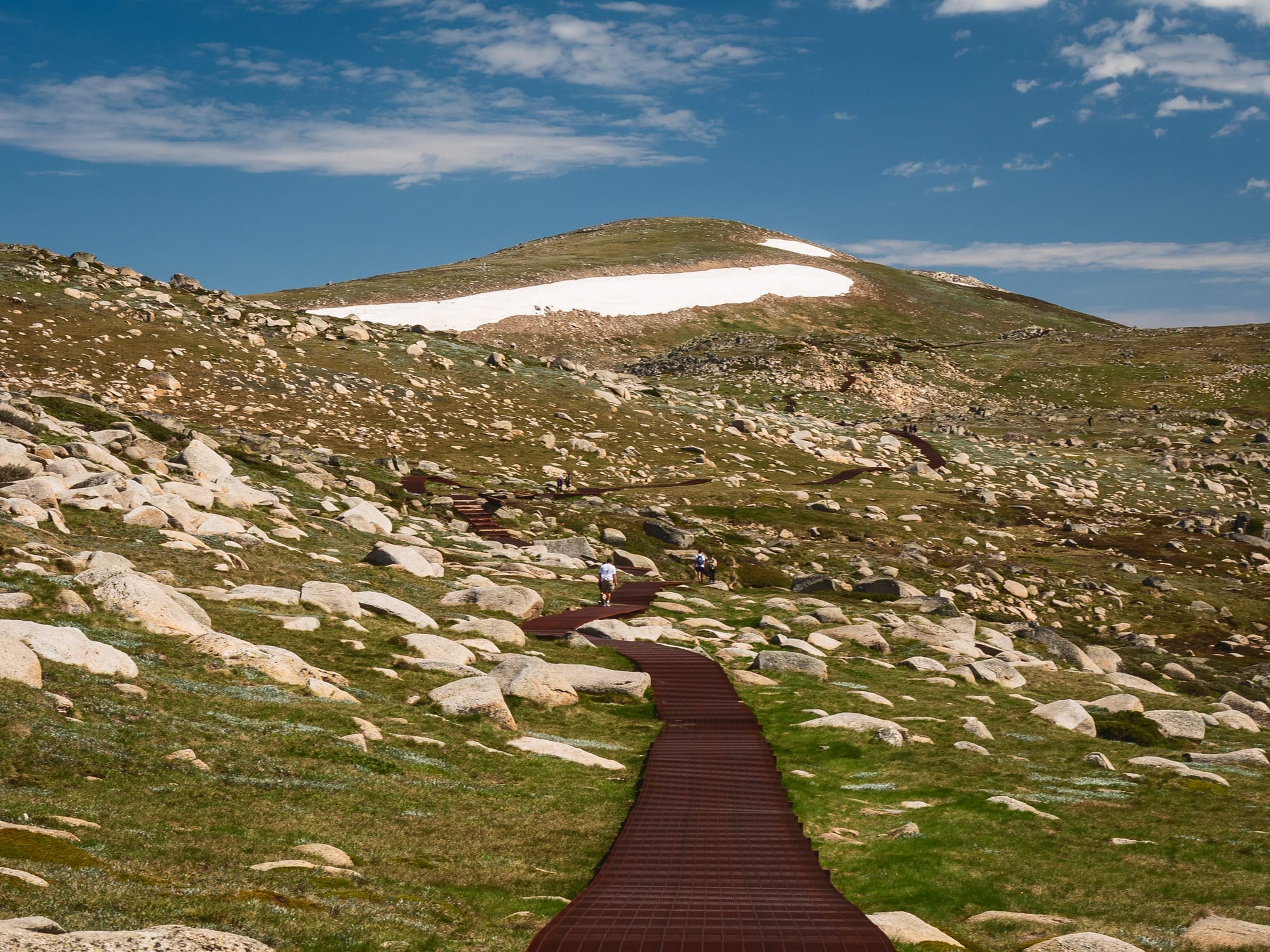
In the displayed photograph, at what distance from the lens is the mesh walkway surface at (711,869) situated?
1306 cm

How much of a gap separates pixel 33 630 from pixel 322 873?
28.5 feet

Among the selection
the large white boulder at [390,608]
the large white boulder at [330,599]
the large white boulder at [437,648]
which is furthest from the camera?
the large white boulder at [390,608]

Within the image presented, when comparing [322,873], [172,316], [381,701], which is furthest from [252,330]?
[322,873]

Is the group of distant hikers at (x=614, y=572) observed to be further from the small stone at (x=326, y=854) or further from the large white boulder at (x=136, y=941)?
the large white boulder at (x=136, y=941)

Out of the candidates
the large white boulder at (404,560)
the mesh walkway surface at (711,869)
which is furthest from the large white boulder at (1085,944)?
the large white boulder at (404,560)

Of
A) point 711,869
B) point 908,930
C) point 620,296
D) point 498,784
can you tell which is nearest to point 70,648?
point 498,784

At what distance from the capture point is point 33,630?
1845 centimetres

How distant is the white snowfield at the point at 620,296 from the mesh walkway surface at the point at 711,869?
86814 millimetres

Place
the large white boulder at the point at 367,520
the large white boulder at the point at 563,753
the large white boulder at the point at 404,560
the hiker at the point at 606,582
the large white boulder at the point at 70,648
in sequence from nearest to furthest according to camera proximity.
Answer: the large white boulder at the point at 70,648 < the large white boulder at the point at 563,753 < the large white boulder at the point at 404,560 < the hiker at the point at 606,582 < the large white boulder at the point at 367,520

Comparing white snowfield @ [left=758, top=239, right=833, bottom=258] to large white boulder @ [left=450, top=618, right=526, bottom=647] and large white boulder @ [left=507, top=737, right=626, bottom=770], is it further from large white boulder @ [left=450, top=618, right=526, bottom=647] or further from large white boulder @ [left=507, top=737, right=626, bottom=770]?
large white boulder @ [left=507, top=737, right=626, bottom=770]

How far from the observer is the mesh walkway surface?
13.1 meters

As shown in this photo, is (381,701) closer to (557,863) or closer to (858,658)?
(557,863)

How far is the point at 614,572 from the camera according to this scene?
124 feet

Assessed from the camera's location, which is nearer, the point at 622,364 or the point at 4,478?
the point at 4,478
